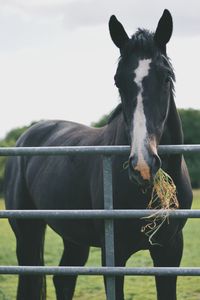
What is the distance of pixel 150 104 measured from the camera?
4191 mm

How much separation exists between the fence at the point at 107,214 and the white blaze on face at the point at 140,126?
0.27 feet

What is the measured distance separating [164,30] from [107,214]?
4.58 ft

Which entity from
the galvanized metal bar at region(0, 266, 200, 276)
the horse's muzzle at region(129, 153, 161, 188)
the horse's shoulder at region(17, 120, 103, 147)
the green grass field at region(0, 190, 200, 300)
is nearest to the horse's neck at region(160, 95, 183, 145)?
the horse's muzzle at region(129, 153, 161, 188)

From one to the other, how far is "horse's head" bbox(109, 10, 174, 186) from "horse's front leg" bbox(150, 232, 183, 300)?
1.06 metres

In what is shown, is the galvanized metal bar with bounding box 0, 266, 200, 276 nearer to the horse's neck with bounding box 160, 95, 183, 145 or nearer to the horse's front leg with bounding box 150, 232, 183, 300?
the horse's front leg with bounding box 150, 232, 183, 300

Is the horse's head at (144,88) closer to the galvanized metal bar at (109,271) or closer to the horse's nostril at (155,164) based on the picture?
the horse's nostril at (155,164)

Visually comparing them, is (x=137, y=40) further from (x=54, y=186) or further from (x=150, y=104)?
(x=54, y=186)

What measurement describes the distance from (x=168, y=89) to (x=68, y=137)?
6.93ft

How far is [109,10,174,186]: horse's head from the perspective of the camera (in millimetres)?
3898

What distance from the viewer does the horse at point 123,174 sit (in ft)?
13.7

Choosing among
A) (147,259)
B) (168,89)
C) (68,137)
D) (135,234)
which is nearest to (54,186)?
(68,137)

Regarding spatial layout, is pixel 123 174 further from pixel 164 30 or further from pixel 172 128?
pixel 164 30

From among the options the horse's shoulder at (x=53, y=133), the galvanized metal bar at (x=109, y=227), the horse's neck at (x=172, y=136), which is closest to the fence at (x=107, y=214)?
the galvanized metal bar at (x=109, y=227)

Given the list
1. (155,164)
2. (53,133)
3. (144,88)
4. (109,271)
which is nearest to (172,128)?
(144,88)
